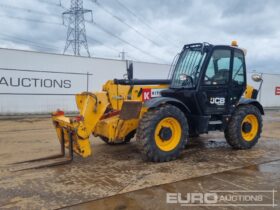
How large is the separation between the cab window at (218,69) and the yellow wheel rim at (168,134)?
1220 millimetres

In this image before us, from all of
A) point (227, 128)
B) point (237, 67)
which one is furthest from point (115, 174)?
point (237, 67)

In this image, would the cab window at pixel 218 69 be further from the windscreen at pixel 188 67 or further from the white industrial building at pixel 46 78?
the white industrial building at pixel 46 78

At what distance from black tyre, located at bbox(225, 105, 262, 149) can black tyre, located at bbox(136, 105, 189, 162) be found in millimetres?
1472

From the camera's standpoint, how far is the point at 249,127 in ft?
23.1

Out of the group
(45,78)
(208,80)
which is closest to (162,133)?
(208,80)

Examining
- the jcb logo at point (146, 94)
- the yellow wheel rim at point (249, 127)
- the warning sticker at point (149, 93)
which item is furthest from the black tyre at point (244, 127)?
the jcb logo at point (146, 94)

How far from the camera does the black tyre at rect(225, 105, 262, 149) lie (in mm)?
6742

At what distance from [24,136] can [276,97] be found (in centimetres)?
2100

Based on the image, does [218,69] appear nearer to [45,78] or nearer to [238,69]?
[238,69]

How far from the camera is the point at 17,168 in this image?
5160 millimetres

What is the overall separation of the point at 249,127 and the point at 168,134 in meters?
2.42

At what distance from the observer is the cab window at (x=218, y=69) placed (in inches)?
250

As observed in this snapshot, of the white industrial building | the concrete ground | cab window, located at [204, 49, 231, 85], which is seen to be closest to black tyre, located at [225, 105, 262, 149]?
the concrete ground

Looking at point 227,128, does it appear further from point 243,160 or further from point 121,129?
point 121,129
